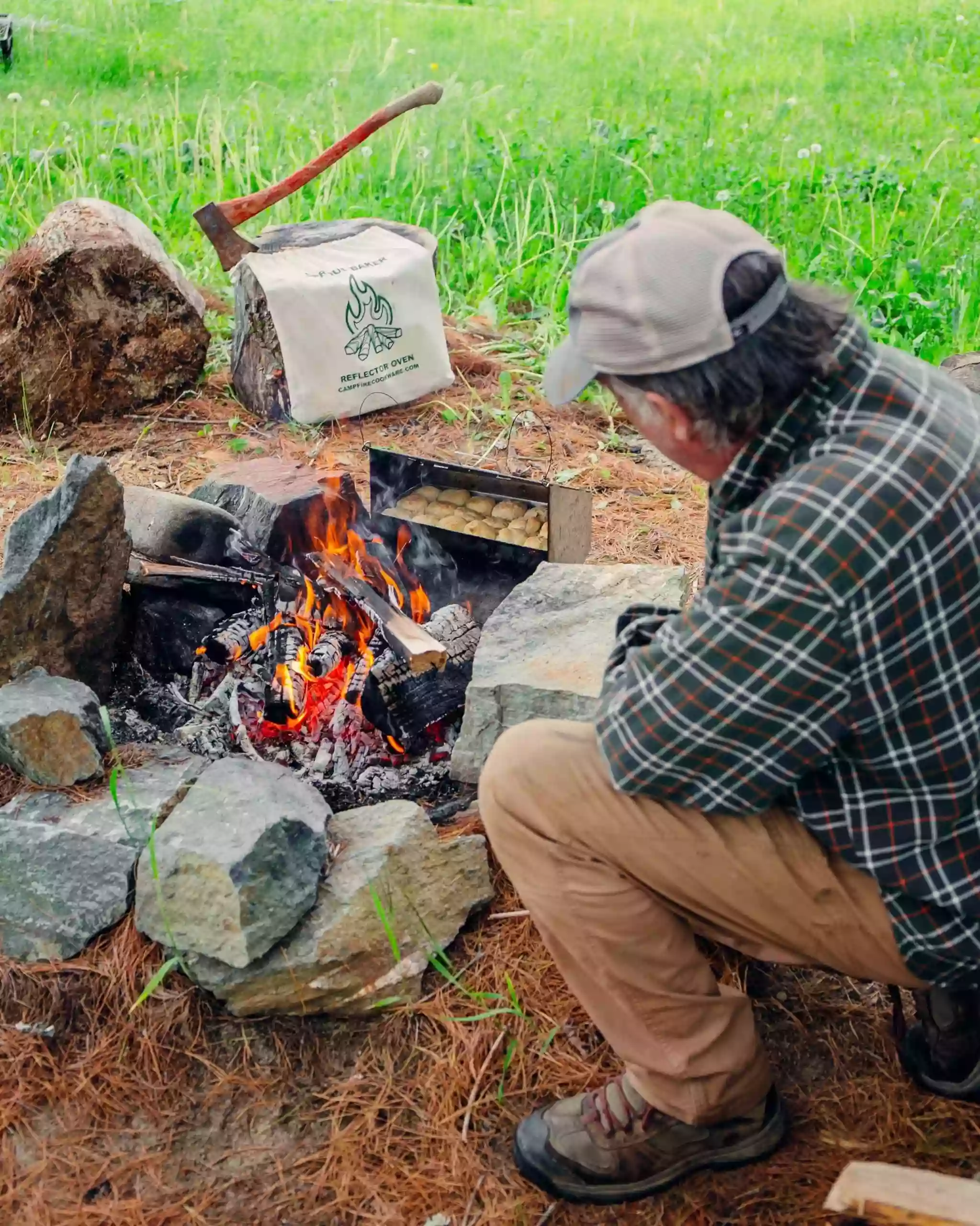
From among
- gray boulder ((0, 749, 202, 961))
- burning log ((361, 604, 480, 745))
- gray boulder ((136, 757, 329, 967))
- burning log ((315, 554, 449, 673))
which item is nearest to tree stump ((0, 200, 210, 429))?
burning log ((315, 554, 449, 673))

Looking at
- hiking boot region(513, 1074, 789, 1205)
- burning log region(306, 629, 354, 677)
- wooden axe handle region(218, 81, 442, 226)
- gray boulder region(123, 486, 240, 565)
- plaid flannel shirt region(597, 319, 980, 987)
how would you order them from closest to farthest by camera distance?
plaid flannel shirt region(597, 319, 980, 987) < hiking boot region(513, 1074, 789, 1205) < burning log region(306, 629, 354, 677) < gray boulder region(123, 486, 240, 565) < wooden axe handle region(218, 81, 442, 226)

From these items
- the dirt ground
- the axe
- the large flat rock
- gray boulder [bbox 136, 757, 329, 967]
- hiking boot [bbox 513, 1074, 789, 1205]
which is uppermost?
the axe

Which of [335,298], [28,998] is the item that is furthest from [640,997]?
[335,298]

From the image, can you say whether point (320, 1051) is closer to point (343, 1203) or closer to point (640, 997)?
point (343, 1203)

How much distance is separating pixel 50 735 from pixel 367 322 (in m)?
2.64

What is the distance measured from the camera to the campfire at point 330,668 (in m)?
3.02

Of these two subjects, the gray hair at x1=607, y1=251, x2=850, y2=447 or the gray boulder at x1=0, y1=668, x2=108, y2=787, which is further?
the gray boulder at x1=0, y1=668, x2=108, y2=787

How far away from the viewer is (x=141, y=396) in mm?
5176

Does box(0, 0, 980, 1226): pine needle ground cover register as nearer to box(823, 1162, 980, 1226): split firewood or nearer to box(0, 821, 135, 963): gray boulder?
box(0, 821, 135, 963): gray boulder

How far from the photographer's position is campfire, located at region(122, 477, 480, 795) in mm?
3018

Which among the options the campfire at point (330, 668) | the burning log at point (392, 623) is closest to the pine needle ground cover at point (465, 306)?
the campfire at point (330, 668)

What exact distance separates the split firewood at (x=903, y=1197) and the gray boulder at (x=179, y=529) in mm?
2362

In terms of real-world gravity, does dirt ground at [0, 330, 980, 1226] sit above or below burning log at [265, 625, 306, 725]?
below

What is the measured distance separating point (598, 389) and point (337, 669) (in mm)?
2562
